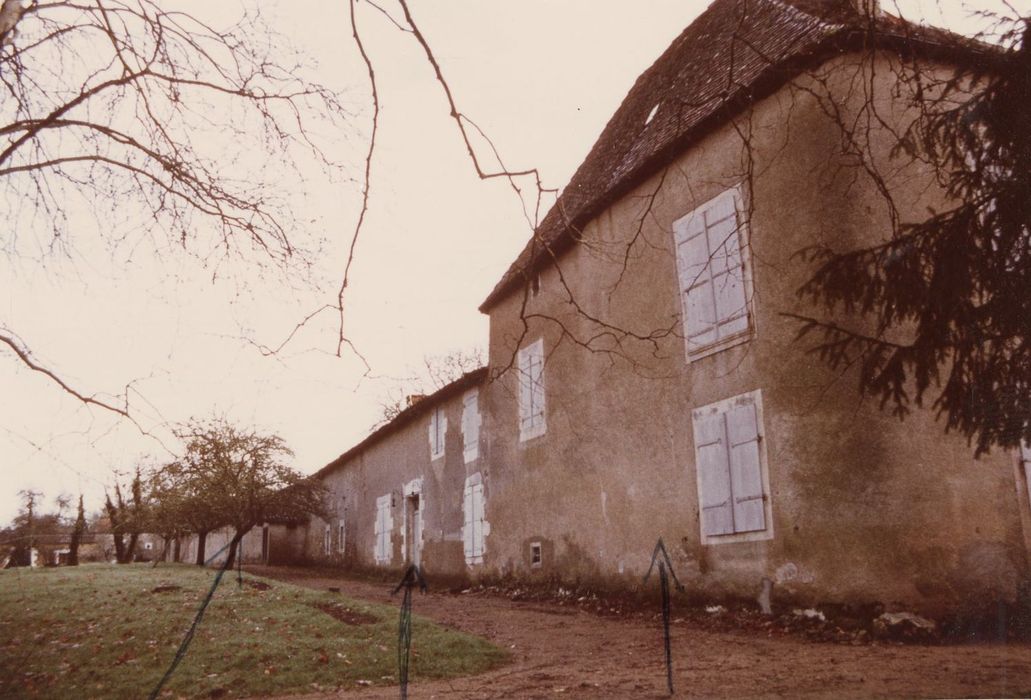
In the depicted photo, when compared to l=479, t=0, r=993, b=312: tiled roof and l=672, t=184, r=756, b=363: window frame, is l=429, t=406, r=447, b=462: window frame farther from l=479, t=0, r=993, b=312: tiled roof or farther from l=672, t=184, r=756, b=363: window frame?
l=672, t=184, r=756, b=363: window frame

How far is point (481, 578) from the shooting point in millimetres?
14922

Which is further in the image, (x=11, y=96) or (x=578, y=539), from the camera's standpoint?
(x=578, y=539)

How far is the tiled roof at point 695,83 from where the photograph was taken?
301 inches

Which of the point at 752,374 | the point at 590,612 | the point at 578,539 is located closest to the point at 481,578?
the point at 578,539

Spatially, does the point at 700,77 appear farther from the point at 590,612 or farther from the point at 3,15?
the point at 3,15

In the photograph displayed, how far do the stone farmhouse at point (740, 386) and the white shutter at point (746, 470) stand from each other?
2cm

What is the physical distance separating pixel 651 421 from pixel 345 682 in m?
5.27

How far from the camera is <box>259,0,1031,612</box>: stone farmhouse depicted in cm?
713

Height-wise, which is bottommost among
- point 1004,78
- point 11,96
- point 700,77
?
point 1004,78

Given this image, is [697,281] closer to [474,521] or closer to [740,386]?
[740,386]

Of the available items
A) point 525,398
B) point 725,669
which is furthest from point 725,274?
point 525,398

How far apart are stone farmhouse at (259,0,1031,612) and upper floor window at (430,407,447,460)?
3885mm

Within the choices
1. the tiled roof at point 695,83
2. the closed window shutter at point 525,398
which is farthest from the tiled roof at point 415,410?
the tiled roof at point 695,83

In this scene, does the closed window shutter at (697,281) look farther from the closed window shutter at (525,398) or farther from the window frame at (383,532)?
the window frame at (383,532)
